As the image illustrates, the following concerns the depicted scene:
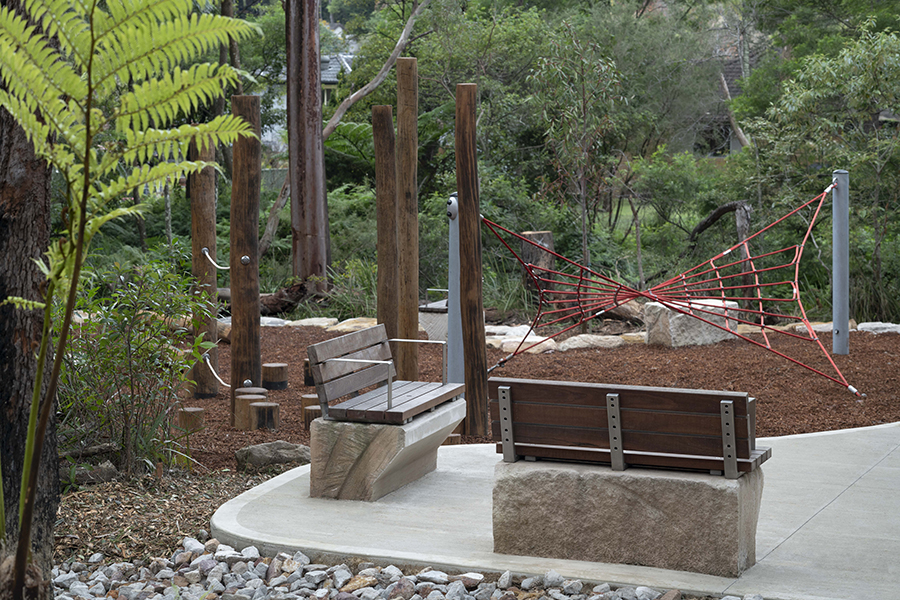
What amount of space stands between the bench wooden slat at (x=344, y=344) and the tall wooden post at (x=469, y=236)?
808mm

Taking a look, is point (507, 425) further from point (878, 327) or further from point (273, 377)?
point (878, 327)

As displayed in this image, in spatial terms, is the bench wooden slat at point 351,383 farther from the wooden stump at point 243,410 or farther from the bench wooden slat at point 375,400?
the wooden stump at point 243,410

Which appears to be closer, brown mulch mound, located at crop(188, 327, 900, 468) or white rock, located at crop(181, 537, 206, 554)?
white rock, located at crop(181, 537, 206, 554)

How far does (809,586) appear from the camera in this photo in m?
3.30

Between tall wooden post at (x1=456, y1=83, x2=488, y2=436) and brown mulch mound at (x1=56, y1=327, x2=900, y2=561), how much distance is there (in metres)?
0.66

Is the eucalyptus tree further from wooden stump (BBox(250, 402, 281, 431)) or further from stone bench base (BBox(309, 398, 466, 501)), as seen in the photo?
wooden stump (BBox(250, 402, 281, 431))

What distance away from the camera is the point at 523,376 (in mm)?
8031

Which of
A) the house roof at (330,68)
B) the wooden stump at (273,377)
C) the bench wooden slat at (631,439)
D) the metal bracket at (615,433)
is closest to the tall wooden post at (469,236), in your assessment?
the bench wooden slat at (631,439)

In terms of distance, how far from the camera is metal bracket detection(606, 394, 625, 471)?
3.56m

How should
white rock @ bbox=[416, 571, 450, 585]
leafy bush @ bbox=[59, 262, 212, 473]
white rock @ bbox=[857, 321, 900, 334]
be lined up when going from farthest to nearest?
white rock @ bbox=[857, 321, 900, 334]
leafy bush @ bbox=[59, 262, 212, 473]
white rock @ bbox=[416, 571, 450, 585]

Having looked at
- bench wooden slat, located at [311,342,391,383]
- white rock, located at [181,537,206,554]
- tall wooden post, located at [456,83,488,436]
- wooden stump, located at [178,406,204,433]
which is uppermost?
tall wooden post, located at [456,83,488,436]

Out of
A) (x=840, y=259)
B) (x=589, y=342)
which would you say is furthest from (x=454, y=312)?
(x=840, y=259)

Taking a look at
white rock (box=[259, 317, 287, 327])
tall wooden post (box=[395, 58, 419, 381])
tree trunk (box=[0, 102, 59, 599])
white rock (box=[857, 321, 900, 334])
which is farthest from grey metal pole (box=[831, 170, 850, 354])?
tree trunk (box=[0, 102, 59, 599])

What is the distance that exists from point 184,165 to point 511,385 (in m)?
1.90
